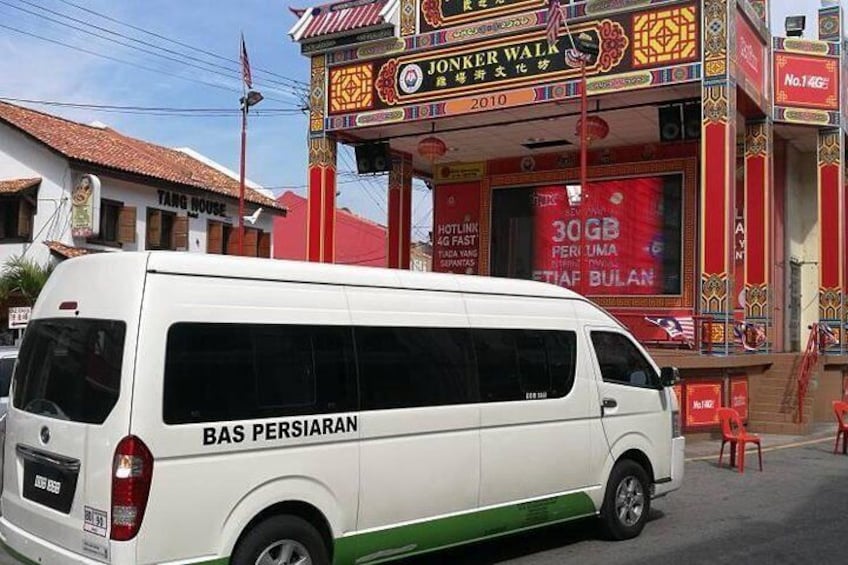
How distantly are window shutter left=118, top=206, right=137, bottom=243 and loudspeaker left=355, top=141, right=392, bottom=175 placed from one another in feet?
31.8

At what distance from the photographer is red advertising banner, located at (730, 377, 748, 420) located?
50.7 ft

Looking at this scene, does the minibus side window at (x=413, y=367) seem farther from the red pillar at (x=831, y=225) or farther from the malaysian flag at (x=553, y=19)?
the red pillar at (x=831, y=225)

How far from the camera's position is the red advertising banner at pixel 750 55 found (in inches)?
647

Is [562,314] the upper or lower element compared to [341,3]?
lower

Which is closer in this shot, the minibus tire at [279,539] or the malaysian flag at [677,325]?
the minibus tire at [279,539]

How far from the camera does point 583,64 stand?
16281 millimetres

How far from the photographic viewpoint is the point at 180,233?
97.1 ft

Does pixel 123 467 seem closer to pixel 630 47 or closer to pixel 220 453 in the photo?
pixel 220 453

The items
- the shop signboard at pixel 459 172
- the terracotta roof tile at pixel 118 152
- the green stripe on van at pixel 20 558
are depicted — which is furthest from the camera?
the terracotta roof tile at pixel 118 152

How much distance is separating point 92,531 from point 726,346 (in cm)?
1290

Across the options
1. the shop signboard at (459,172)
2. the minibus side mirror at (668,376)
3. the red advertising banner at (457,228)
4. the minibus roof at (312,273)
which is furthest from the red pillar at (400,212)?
the minibus roof at (312,273)

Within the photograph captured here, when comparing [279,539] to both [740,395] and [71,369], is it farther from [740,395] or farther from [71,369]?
[740,395]

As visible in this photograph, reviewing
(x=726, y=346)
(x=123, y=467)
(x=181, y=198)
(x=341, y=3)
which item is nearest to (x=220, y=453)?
(x=123, y=467)

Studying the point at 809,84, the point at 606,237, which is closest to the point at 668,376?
the point at 809,84
